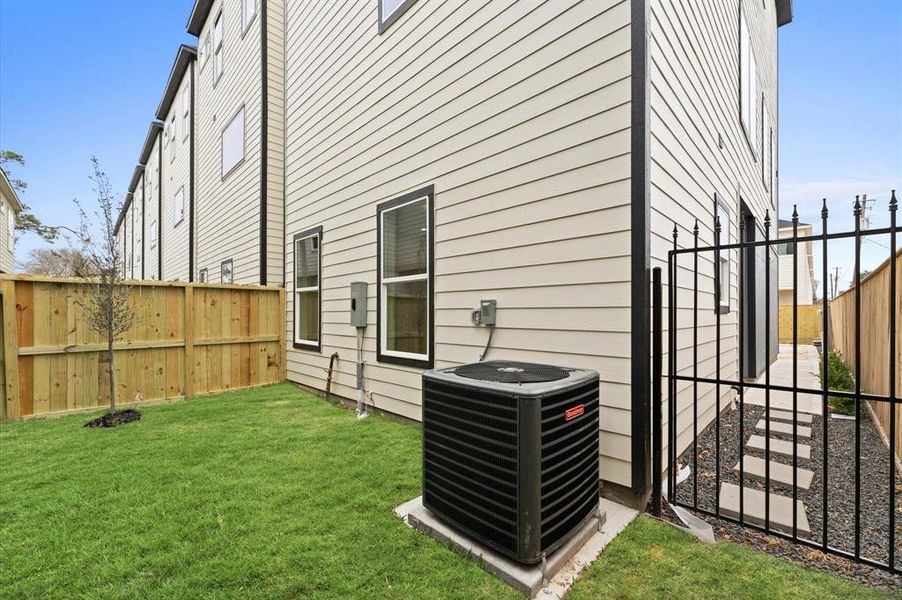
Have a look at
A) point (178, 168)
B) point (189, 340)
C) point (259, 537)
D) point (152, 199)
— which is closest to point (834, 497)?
point (259, 537)

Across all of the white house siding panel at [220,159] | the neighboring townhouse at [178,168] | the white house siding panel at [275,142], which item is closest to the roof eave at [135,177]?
the neighboring townhouse at [178,168]

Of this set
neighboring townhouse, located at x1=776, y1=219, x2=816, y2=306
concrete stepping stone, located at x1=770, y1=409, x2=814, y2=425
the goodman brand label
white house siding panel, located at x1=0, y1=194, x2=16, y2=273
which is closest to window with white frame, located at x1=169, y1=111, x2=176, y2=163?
white house siding panel, located at x1=0, y1=194, x2=16, y2=273

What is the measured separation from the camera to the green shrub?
4836mm

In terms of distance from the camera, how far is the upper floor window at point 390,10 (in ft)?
14.4

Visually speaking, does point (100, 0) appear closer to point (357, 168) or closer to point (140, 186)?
point (357, 168)

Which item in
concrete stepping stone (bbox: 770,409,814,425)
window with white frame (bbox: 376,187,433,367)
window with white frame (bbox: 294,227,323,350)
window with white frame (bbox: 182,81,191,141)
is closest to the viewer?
window with white frame (bbox: 376,187,433,367)

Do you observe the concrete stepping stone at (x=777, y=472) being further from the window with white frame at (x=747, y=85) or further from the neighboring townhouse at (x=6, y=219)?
the neighboring townhouse at (x=6, y=219)

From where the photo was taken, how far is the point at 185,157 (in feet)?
41.0

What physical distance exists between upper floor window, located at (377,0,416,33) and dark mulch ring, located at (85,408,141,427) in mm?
5175

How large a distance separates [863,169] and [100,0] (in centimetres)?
2362

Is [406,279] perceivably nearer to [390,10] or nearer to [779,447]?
[390,10]

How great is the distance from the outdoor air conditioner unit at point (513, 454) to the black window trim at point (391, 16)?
13.2ft

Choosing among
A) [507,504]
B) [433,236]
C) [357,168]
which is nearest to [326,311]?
[357,168]

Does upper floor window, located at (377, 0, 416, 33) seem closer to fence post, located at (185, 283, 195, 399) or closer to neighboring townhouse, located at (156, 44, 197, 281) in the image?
fence post, located at (185, 283, 195, 399)
